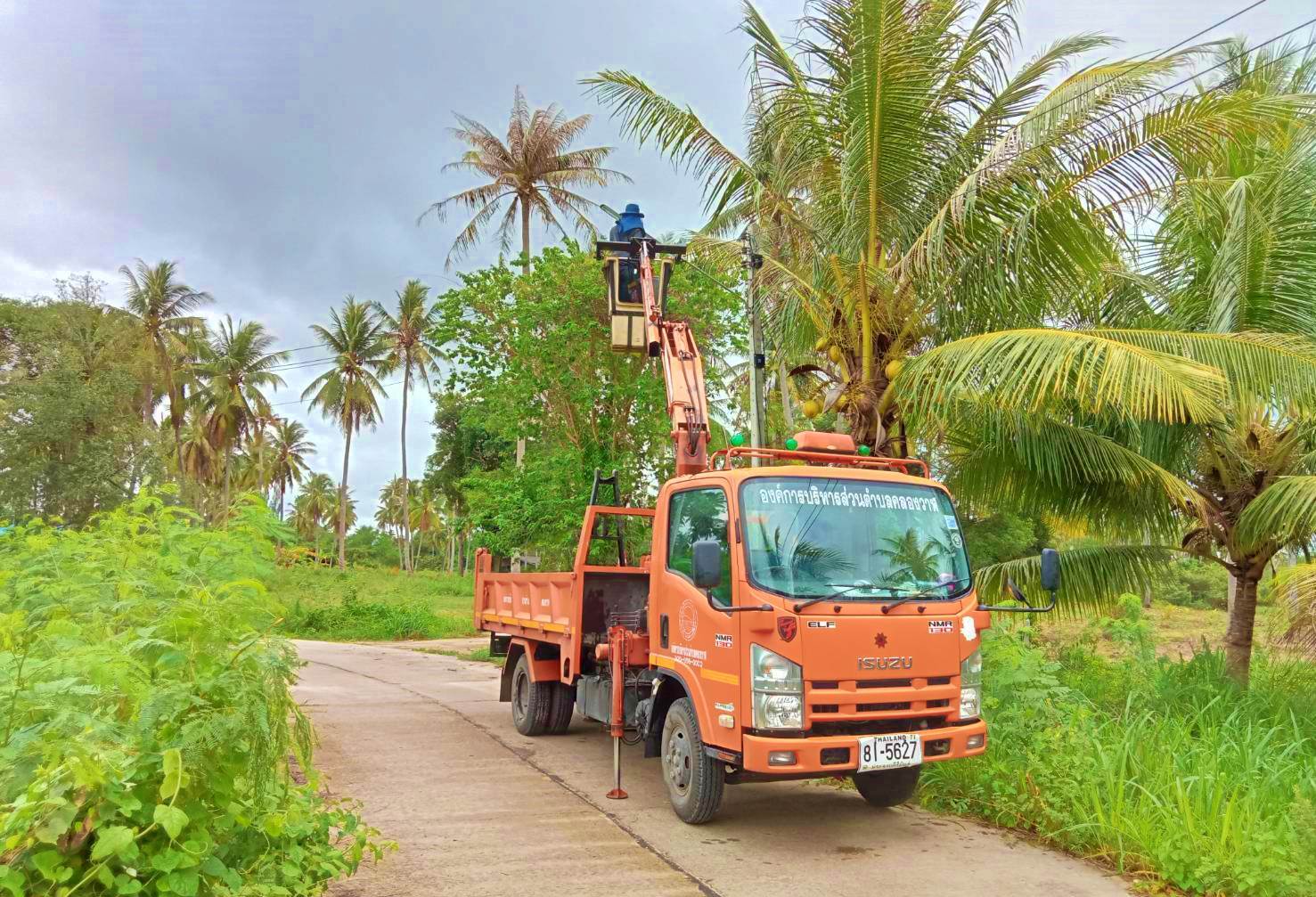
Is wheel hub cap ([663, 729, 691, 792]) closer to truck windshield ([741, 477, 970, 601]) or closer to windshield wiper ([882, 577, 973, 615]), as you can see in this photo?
truck windshield ([741, 477, 970, 601])

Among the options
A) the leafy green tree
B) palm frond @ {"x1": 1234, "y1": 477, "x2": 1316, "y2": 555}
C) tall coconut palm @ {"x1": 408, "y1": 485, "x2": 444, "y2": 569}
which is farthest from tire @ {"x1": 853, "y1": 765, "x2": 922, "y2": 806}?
tall coconut palm @ {"x1": 408, "y1": 485, "x2": 444, "y2": 569}

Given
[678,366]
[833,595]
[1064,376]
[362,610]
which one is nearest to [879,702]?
[833,595]

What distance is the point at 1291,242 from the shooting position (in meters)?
8.73

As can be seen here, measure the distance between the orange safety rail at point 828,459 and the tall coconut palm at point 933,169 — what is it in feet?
3.90

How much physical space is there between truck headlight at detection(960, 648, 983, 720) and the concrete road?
0.83m

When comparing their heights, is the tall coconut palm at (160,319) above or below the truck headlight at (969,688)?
above

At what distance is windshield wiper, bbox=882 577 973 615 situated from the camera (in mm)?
5807

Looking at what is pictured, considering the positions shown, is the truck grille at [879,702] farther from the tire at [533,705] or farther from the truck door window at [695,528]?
the tire at [533,705]

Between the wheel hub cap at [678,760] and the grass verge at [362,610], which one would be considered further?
the grass verge at [362,610]

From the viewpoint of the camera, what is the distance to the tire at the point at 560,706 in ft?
31.2

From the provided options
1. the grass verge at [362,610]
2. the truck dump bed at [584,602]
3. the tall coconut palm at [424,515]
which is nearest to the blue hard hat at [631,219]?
the truck dump bed at [584,602]

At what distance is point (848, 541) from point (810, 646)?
85 cm

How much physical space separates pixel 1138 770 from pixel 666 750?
3062mm

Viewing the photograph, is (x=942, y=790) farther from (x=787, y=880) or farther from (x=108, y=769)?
(x=108, y=769)
